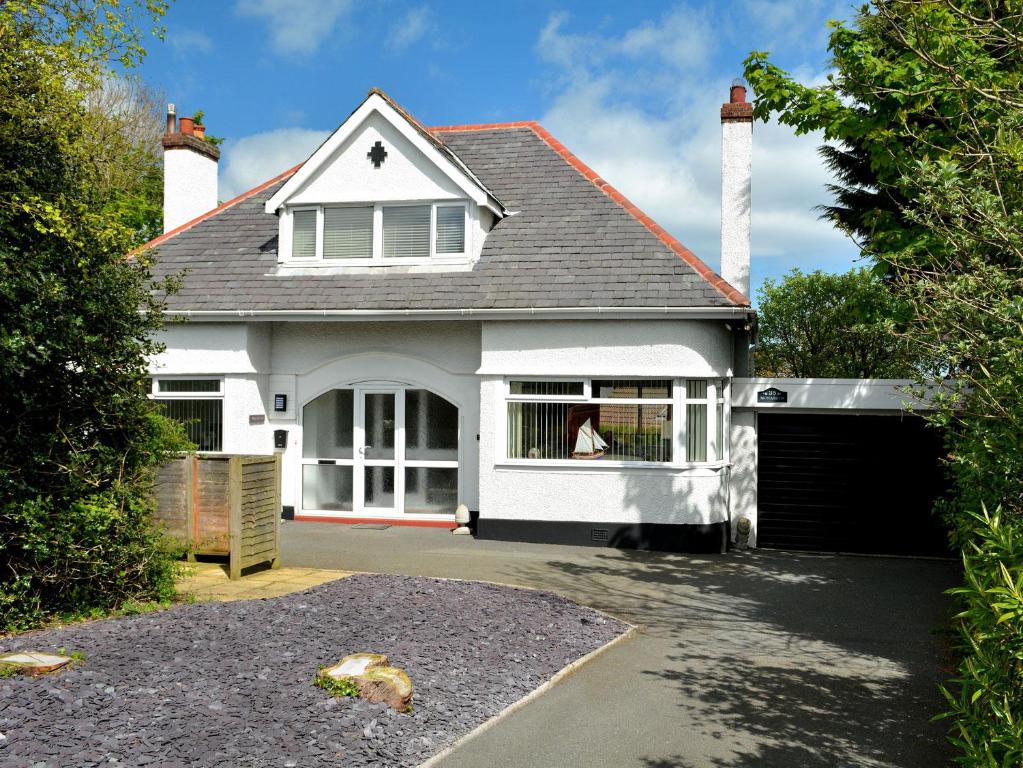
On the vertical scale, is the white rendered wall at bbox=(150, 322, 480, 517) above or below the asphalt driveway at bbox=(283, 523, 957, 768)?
above

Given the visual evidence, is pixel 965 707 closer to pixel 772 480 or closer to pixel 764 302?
pixel 772 480

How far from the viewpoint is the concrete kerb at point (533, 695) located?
5.57 metres

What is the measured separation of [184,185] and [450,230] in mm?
6775

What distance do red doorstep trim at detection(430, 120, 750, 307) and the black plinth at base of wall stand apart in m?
3.55

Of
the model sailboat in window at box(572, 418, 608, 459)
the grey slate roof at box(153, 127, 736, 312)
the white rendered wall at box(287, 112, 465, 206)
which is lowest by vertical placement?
the model sailboat in window at box(572, 418, 608, 459)

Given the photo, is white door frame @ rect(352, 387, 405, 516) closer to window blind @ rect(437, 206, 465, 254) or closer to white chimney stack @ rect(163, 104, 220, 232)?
window blind @ rect(437, 206, 465, 254)

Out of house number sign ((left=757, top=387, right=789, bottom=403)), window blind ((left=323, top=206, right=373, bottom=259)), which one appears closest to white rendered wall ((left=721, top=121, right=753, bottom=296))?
house number sign ((left=757, top=387, right=789, bottom=403))

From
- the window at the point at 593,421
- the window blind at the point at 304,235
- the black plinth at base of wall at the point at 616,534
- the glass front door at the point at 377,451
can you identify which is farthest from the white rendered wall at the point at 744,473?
the window blind at the point at 304,235

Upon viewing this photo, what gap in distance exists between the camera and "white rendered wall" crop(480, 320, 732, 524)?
1378 centimetres

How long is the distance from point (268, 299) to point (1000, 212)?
11.7 m

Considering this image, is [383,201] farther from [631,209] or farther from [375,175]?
[631,209]

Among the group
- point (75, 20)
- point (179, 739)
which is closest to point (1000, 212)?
point (179, 739)

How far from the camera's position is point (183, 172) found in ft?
61.5

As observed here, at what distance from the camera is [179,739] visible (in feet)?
17.0
